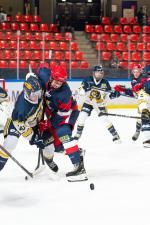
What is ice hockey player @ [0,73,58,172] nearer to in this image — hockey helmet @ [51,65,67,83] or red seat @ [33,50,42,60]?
hockey helmet @ [51,65,67,83]

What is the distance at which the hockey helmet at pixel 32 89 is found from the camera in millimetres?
4238

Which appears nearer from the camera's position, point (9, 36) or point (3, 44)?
point (3, 44)

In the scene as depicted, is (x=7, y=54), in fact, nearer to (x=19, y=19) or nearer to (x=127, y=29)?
(x=19, y=19)

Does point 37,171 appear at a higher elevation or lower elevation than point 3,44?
lower

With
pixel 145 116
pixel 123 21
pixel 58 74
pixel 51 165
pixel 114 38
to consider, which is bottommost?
pixel 51 165

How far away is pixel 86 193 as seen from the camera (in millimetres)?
4375

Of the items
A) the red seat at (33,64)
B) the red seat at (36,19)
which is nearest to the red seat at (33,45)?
the red seat at (33,64)

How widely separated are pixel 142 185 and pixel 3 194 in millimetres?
1147

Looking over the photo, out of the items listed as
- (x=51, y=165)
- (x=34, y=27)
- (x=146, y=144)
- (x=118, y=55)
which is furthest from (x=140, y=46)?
(x=51, y=165)

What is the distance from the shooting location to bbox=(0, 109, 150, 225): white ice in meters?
3.72

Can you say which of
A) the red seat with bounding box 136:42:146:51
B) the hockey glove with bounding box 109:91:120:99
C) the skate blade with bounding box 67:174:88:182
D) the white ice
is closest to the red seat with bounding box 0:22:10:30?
the red seat with bounding box 136:42:146:51

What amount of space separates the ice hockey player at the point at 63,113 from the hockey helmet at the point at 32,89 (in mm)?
222

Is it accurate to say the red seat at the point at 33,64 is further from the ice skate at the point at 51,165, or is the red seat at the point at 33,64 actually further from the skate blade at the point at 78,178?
the skate blade at the point at 78,178

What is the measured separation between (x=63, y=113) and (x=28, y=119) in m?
0.32
